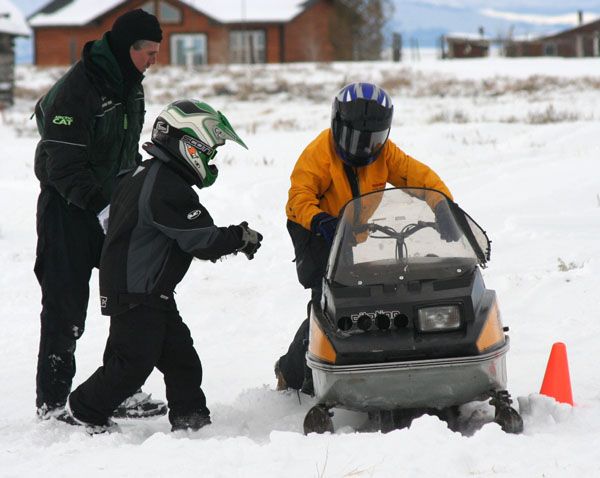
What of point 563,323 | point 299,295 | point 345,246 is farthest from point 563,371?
point 299,295

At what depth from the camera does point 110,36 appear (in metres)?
5.08

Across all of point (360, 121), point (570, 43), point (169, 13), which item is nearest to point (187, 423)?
point (360, 121)

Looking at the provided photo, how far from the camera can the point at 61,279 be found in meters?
5.01

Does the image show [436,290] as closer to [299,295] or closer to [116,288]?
[116,288]

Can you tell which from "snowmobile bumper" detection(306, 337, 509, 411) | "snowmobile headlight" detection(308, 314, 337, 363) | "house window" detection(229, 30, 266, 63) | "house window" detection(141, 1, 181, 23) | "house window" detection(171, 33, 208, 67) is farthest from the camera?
"house window" detection(229, 30, 266, 63)

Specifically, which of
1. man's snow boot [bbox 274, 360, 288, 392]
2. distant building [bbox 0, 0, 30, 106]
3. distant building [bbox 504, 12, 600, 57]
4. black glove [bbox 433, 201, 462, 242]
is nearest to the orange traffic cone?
black glove [bbox 433, 201, 462, 242]

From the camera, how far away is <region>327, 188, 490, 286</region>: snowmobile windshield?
174 inches

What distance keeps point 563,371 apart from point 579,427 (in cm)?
51

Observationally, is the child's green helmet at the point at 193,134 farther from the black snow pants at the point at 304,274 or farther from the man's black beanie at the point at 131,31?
the black snow pants at the point at 304,274

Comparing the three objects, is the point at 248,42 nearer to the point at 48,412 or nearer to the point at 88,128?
the point at 88,128

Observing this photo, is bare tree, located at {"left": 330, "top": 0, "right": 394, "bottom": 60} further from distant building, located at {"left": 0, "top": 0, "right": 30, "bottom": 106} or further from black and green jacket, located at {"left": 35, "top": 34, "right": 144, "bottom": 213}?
black and green jacket, located at {"left": 35, "top": 34, "right": 144, "bottom": 213}

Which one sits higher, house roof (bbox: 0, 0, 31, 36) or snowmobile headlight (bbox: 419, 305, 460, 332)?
house roof (bbox: 0, 0, 31, 36)

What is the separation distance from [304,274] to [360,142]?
0.79m

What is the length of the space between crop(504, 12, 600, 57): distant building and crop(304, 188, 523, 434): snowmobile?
56.0 metres
